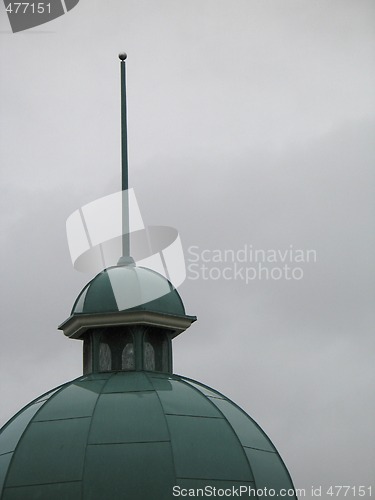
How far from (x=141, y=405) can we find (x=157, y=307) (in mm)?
3294

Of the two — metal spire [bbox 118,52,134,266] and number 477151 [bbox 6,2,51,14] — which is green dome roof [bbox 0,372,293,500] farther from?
number 477151 [bbox 6,2,51,14]

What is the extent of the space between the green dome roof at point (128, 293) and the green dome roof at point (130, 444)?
1.83 metres

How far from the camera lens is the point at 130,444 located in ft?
102

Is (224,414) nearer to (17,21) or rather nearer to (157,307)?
(157,307)

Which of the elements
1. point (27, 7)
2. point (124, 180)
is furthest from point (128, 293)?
point (27, 7)

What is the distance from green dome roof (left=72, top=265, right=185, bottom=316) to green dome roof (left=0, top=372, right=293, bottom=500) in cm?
183

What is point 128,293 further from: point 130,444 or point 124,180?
point 130,444

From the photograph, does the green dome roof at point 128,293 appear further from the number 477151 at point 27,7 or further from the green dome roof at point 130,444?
the number 477151 at point 27,7

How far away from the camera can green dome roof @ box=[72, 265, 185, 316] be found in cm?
3456

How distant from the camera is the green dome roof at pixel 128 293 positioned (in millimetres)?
34562

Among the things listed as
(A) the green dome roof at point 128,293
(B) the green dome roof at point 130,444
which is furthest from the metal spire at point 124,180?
(B) the green dome roof at point 130,444

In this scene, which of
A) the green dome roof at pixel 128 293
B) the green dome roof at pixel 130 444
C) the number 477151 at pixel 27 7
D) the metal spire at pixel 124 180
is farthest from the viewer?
the metal spire at pixel 124 180

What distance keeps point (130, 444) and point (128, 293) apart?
4.79 m

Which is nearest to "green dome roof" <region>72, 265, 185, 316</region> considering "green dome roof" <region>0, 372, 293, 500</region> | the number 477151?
"green dome roof" <region>0, 372, 293, 500</region>
